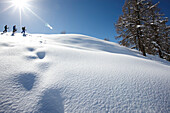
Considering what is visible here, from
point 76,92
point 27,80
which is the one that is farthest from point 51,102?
point 27,80

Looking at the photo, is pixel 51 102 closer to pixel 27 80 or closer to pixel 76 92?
pixel 76 92

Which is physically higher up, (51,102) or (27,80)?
(27,80)

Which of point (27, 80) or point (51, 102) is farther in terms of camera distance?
point (27, 80)

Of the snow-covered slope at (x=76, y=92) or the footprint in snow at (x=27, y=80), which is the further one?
the footprint in snow at (x=27, y=80)

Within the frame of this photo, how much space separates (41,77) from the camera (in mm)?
1060

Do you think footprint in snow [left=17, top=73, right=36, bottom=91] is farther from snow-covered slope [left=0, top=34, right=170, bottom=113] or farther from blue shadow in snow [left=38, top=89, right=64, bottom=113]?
blue shadow in snow [left=38, top=89, right=64, bottom=113]

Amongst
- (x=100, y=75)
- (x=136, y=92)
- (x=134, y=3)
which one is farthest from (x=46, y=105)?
(x=134, y=3)

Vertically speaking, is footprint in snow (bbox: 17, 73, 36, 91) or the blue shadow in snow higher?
footprint in snow (bbox: 17, 73, 36, 91)

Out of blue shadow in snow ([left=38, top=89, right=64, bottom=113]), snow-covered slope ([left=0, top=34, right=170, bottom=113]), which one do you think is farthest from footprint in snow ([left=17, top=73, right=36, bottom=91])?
blue shadow in snow ([left=38, top=89, right=64, bottom=113])

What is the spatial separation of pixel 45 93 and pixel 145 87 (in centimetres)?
137

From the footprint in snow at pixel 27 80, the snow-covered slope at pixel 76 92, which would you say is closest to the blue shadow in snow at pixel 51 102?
the snow-covered slope at pixel 76 92

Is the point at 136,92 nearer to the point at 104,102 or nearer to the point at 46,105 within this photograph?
the point at 104,102

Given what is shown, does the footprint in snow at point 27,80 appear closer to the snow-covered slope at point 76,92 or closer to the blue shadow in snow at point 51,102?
the snow-covered slope at point 76,92

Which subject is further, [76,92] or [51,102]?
[76,92]
